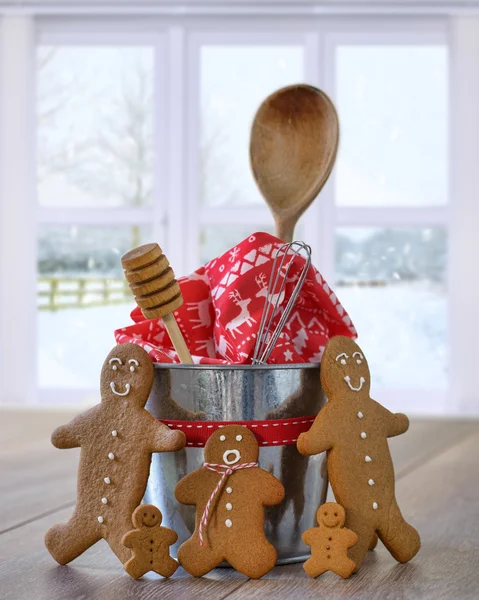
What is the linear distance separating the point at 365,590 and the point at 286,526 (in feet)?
0.25

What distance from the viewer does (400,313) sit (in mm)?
3221

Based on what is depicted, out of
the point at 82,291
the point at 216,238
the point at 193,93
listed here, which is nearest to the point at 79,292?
the point at 82,291

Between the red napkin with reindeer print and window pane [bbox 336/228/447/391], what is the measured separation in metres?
2.64

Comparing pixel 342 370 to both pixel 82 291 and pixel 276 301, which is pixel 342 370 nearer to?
pixel 276 301

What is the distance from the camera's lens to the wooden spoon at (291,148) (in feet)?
2.02

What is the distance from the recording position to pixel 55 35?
3215 mm

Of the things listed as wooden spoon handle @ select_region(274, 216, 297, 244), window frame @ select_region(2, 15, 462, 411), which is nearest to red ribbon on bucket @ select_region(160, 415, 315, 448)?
wooden spoon handle @ select_region(274, 216, 297, 244)

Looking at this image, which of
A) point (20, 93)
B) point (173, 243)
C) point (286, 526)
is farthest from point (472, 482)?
point (20, 93)

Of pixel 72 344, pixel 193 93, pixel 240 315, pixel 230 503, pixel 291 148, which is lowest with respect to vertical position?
pixel 72 344

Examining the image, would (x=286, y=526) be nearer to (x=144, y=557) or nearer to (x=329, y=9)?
(x=144, y=557)

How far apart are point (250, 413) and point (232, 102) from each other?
2.82 metres

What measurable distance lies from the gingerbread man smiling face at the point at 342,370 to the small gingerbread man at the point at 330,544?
0.07 m

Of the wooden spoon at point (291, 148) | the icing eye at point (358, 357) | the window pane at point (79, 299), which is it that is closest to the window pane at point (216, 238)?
the window pane at point (79, 299)

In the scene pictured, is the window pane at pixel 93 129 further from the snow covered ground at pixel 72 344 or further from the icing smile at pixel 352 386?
the icing smile at pixel 352 386
